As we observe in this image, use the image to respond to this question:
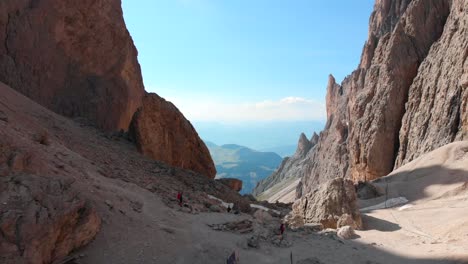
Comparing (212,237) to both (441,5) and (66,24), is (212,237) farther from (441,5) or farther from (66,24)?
(441,5)

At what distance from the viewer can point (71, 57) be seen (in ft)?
101

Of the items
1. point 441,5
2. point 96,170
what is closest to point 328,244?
point 96,170

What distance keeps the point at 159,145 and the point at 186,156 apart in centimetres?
254

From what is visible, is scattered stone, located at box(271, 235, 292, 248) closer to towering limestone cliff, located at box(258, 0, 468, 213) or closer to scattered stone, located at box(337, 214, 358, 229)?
scattered stone, located at box(337, 214, 358, 229)

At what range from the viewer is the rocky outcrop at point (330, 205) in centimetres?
1873

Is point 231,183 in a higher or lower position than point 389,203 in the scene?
higher

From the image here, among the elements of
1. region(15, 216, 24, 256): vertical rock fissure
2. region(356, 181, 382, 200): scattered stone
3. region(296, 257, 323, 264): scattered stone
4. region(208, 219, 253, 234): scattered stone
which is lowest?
region(296, 257, 323, 264): scattered stone

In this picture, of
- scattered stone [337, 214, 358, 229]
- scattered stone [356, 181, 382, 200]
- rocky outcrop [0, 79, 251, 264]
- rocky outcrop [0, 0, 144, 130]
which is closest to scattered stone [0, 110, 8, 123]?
rocky outcrop [0, 79, 251, 264]

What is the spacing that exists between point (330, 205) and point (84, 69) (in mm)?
22622

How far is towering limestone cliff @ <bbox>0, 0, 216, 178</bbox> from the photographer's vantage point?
2678 cm

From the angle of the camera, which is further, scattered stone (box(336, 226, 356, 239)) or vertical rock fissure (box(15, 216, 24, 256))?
scattered stone (box(336, 226, 356, 239))

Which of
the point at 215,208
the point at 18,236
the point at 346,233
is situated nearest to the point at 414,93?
the point at 346,233

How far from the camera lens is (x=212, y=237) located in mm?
12984

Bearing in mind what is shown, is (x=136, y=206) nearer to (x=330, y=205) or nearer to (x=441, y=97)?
(x=330, y=205)
